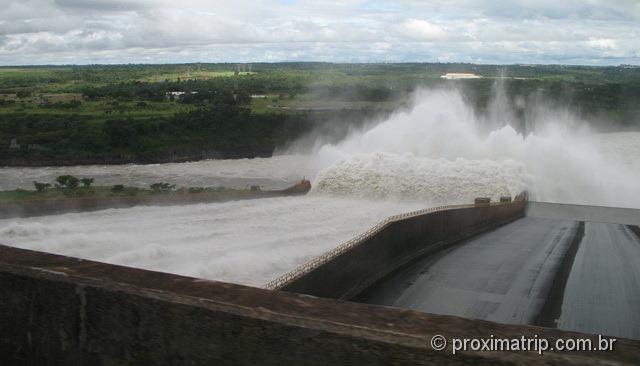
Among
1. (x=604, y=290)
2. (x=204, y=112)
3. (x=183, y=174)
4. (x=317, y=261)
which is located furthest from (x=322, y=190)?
(x=204, y=112)

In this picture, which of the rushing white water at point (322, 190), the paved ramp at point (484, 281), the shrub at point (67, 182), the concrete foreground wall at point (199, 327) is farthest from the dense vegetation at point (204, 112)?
the concrete foreground wall at point (199, 327)

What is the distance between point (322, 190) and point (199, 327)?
23879mm

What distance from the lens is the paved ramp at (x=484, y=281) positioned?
1289cm

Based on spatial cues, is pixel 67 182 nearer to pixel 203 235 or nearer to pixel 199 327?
pixel 203 235

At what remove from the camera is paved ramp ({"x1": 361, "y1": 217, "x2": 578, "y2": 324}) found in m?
12.9

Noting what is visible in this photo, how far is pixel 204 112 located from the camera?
6238 centimetres

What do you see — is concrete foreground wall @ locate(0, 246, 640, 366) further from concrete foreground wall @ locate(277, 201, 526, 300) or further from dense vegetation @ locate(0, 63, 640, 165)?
dense vegetation @ locate(0, 63, 640, 165)

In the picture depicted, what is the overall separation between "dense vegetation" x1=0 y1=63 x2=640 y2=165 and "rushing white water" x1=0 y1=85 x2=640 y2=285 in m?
3.21

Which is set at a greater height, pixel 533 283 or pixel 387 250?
pixel 387 250

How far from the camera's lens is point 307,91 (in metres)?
95.1

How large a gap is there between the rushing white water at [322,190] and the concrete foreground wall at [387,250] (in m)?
1.04

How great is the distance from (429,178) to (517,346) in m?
25.1

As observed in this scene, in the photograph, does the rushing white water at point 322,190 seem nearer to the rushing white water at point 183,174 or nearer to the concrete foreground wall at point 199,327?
the rushing white water at point 183,174

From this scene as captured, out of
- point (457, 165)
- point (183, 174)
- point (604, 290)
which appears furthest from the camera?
point (183, 174)
